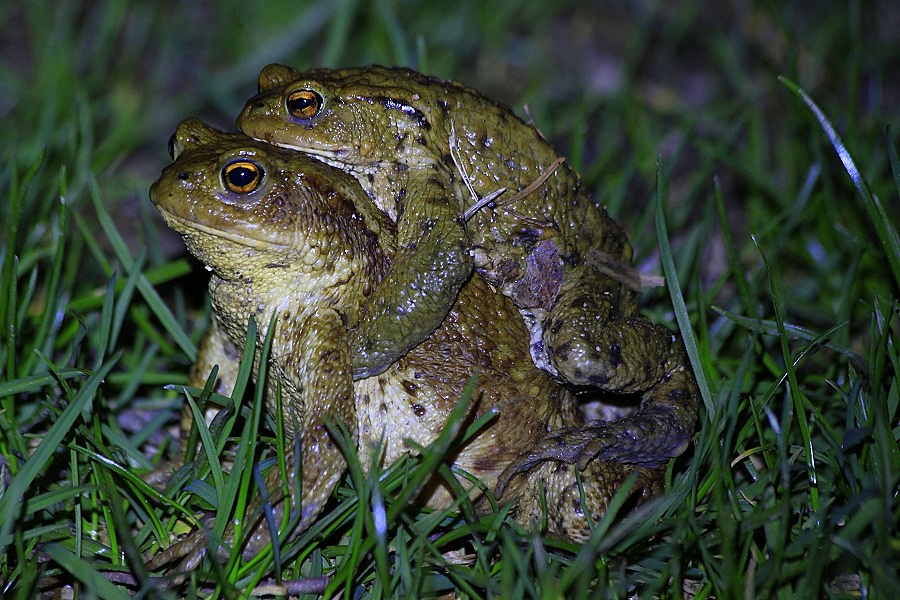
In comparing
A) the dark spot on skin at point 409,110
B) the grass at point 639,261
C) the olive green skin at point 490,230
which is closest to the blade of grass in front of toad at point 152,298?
the grass at point 639,261

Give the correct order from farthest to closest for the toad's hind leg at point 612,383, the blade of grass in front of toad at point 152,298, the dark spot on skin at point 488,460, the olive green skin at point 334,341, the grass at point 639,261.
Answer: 1. the blade of grass in front of toad at point 152,298
2. the dark spot on skin at point 488,460
3. the toad's hind leg at point 612,383
4. the olive green skin at point 334,341
5. the grass at point 639,261

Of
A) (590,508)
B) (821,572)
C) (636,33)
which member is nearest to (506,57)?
(636,33)

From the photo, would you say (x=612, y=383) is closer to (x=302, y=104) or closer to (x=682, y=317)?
(x=682, y=317)

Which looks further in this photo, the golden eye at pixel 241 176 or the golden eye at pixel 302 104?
the golden eye at pixel 302 104

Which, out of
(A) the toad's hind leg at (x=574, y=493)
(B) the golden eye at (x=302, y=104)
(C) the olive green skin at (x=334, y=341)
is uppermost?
(B) the golden eye at (x=302, y=104)

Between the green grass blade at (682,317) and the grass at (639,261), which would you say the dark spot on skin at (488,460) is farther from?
the green grass blade at (682,317)

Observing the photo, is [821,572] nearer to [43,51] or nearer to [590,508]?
[590,508]
